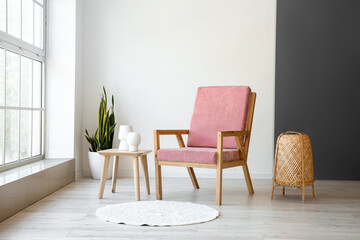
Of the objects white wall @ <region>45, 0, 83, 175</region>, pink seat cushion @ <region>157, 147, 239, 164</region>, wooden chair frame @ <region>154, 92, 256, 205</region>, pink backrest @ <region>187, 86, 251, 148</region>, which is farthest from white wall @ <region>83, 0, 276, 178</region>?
pink seat cushion @ <region>157, 147, 239, 164</region>

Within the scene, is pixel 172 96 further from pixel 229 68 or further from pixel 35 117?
pixel 35 117

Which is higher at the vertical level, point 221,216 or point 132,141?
point 132,141

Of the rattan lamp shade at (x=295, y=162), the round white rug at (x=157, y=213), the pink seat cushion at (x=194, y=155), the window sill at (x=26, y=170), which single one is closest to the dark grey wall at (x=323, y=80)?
the rattan lamp shade at (x=295, y=162)

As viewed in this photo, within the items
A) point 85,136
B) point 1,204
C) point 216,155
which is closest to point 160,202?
point 216,155

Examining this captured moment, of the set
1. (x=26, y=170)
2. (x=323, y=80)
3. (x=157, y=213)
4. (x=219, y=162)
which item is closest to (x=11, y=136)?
(x=26, y=170)

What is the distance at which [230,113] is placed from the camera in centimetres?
365

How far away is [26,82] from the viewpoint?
12.2ft

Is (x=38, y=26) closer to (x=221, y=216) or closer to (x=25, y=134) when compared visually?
(x=25, y=134)

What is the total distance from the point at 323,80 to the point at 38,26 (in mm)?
3158

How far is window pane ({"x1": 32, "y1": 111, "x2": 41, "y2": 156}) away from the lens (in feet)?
13.0

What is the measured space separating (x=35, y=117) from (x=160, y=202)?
1.68 m

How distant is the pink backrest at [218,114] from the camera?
11.8ft

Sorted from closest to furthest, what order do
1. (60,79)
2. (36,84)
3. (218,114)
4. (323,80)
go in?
(218,114), (36,84), (60,79), (323,80)

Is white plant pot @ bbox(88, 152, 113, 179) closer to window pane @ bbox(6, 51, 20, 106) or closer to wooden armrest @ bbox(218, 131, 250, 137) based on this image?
window pane @ bbox(6, 51, 20, 106)
